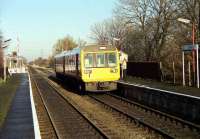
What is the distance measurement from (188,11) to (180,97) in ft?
67.8

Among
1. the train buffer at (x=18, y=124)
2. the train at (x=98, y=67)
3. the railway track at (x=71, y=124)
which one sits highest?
the train at (x=98, y=67)

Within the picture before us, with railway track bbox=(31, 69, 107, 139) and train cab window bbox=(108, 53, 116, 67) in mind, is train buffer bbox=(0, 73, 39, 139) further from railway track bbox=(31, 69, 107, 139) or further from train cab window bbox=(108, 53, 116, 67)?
train cab window bbox=(108, 53, 116, 67)

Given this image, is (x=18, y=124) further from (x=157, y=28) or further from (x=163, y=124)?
(x=157, y=28)

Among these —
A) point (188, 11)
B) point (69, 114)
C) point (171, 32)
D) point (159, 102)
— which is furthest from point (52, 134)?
point (171, 32)

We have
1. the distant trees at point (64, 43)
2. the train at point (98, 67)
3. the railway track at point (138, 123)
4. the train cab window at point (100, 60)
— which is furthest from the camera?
the distant trees at point (64, 43)

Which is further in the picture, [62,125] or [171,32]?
[171,32]

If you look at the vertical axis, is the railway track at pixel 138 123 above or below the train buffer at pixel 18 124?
below

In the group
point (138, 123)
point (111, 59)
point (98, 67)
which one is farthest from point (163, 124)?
point (111, 59)

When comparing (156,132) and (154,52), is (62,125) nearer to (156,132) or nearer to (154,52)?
(156,132)

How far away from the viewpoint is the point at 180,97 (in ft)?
55.1

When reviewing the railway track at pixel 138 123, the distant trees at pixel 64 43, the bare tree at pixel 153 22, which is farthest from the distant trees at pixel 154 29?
the distant trees at pixel 64 43

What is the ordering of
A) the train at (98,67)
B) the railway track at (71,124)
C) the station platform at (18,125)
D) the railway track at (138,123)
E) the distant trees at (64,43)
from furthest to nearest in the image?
the distant trees at (64,43) < the train at (98,67) < the railway track at (71,124) < the railway track at (138,123) < the station platform at (18,125)

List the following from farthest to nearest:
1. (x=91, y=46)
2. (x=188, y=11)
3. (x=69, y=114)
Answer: (x=188, y=11)
(x=91, y=46)
(x=69, y=114)

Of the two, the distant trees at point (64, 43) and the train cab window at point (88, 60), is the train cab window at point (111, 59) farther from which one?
the distant trees at point (64, 43)
